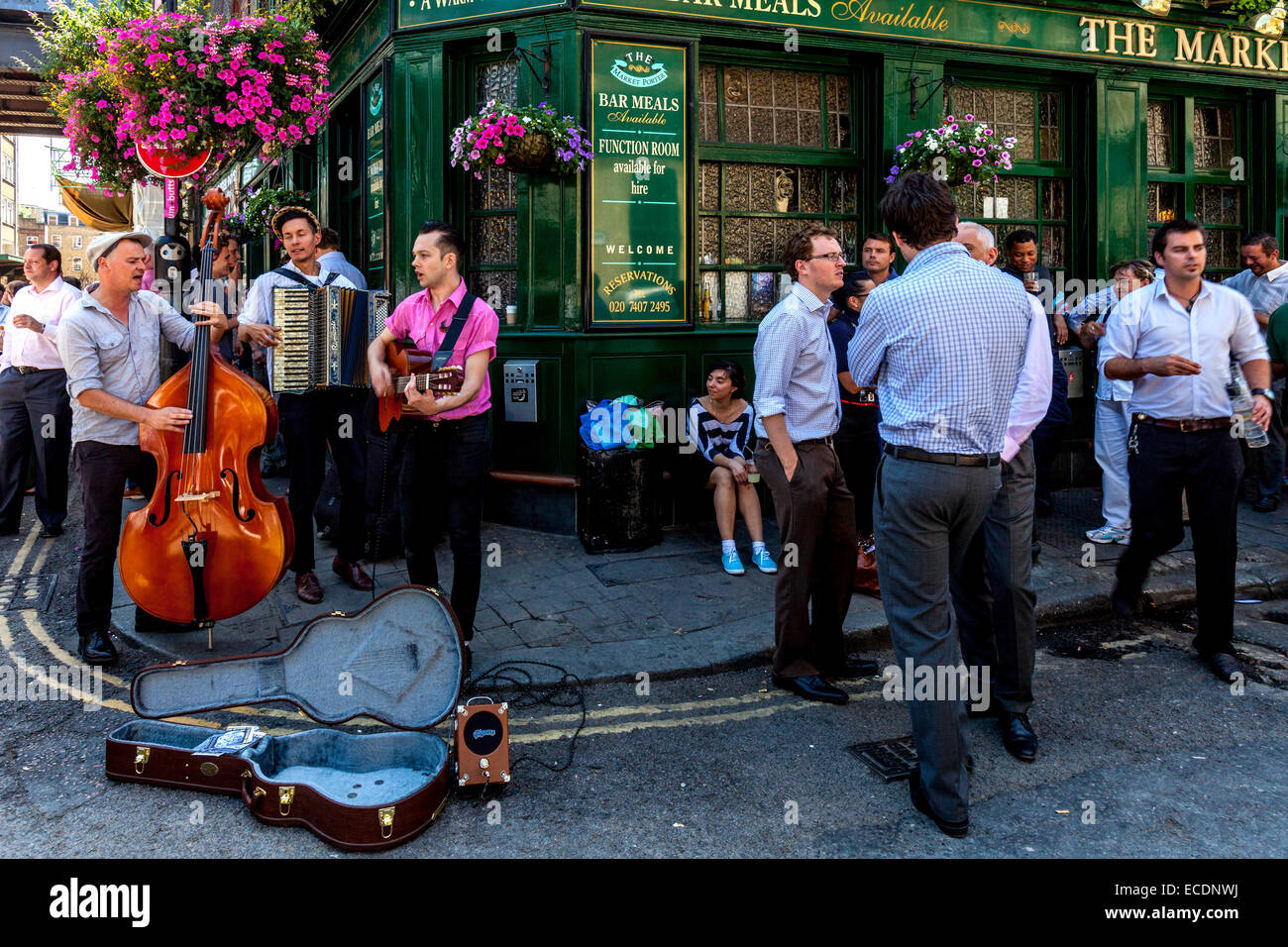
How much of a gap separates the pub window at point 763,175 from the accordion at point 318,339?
10.3ft

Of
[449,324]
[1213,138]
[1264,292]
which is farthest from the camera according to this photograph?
[1213,138]

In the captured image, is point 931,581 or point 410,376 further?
point 410,376

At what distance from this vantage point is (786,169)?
845 cm

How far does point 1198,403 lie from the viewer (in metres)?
4.92

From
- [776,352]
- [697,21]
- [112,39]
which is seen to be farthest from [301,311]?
[697,21]

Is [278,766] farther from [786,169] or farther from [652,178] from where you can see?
[786,169]

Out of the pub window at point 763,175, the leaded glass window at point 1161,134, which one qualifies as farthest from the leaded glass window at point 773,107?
the leaded glass window at point 1161,134

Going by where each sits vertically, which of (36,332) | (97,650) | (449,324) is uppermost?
(36,332)

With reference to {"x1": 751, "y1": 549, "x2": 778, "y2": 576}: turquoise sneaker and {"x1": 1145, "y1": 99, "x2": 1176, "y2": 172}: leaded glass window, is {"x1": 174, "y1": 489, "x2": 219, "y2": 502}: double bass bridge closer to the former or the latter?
{"x1": 751, "y1": 549, "x2": 778, "y2": 576}: turquoise sneaker

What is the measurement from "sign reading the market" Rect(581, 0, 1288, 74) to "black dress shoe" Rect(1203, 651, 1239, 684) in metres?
5.73

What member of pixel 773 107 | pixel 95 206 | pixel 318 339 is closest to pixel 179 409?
pixel 318 339

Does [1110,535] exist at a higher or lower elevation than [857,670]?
higher

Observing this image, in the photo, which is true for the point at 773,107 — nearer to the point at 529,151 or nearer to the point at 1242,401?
the point at 529,151

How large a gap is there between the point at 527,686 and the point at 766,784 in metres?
1.41
